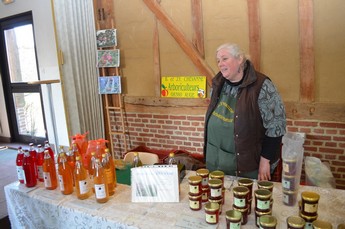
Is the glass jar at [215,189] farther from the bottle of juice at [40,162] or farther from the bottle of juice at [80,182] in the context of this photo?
the bottle of juice at [40,162]

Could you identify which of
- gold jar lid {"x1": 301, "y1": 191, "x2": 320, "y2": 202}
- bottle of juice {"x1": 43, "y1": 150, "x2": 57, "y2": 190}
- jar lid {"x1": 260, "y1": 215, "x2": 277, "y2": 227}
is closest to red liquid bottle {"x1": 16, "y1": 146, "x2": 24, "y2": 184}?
bottle of juice {"x1": 43, "y1": 150, "x2": 57, "y2": 190}

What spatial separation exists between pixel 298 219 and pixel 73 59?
9.67 feet

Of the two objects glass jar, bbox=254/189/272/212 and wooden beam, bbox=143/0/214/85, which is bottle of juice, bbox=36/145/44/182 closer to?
glass jar, bbox=254/189/272/212

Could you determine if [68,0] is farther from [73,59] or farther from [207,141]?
[207,141]

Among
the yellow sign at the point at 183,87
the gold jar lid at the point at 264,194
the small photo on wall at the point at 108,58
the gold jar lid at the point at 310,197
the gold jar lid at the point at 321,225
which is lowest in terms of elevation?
the gold jar lid at the point at 321,225

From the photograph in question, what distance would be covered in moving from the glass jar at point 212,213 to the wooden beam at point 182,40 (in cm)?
192

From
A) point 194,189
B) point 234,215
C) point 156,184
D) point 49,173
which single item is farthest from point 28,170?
point 234,215

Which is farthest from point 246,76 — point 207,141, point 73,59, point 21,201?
point 73,59

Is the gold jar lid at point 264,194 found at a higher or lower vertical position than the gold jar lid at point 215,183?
lower

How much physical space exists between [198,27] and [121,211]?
212cm

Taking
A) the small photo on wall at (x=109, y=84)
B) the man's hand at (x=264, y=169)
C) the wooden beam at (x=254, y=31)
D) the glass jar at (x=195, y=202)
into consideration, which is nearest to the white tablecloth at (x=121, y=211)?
the glass jar at (x=195, y=202)

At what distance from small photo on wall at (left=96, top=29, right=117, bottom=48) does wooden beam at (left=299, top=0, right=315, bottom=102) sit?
2022mm

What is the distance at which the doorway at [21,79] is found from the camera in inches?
189

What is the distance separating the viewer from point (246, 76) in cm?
174
